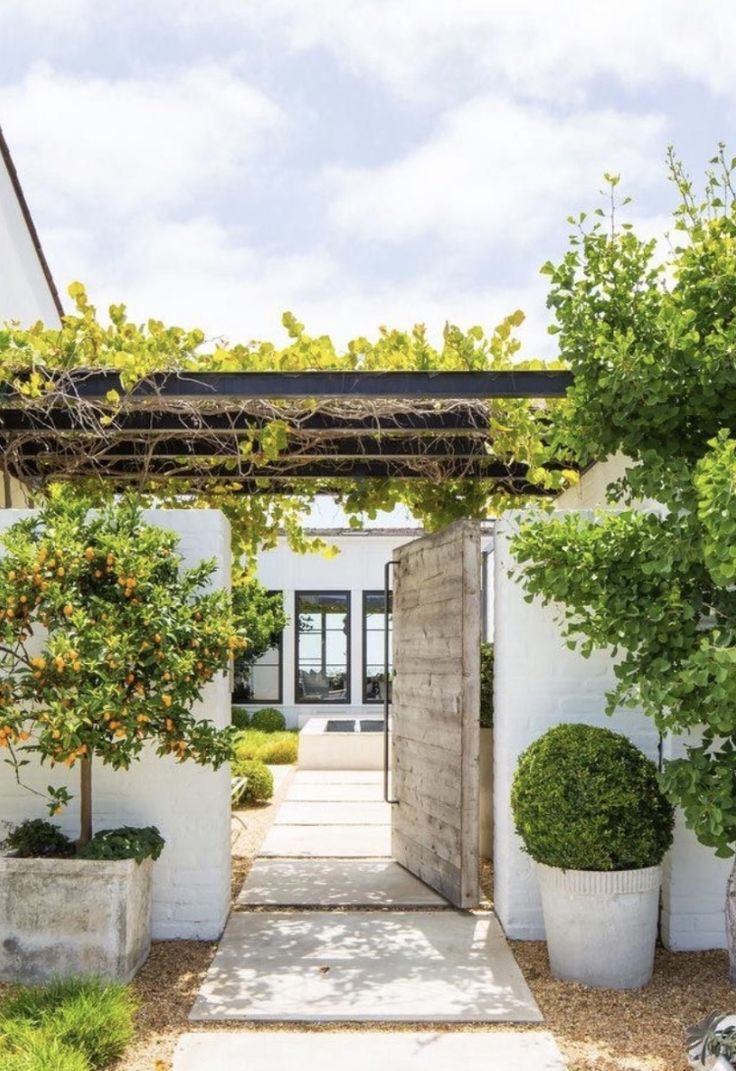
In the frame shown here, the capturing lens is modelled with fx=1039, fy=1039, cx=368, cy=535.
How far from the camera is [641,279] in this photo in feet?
13.7

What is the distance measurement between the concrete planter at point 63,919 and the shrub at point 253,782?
4.66m

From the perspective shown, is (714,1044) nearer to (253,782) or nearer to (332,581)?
(253,782)

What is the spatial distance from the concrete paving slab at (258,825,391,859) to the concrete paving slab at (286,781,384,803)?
1469mm

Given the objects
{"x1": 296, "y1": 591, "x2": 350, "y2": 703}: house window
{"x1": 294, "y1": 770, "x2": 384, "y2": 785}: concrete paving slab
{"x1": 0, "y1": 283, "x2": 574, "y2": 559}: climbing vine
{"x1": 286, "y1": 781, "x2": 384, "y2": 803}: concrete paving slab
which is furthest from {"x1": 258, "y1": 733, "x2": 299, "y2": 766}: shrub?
{"x1": 0, "y1": 283, "x2": 574, "y2": 559}: climbing vine

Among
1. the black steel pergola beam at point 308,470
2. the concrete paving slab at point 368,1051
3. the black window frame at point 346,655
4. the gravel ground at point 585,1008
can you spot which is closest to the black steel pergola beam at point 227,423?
the black steel pergola beam at point 308,470

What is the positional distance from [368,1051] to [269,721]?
41.8 feet

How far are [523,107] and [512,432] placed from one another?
2387mm

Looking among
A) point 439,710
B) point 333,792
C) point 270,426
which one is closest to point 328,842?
point 439,710

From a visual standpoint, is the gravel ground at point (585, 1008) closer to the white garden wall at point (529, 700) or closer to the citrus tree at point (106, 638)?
the white garden wall at point (529, 700)

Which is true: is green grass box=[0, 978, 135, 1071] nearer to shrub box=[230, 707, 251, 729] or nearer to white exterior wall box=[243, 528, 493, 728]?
shrub box=[230, 707, 251, 729]

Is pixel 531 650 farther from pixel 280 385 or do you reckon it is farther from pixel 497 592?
pixel 280 385

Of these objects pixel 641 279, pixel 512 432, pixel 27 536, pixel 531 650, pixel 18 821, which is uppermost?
pixel 641 279

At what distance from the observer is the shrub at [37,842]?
4.80m

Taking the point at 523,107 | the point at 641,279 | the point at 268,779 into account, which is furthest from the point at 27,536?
the point at 268,779
